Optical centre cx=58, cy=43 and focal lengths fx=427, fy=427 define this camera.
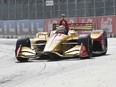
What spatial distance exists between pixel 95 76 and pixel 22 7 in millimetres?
46418

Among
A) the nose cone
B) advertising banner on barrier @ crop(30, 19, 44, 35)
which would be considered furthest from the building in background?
the nose cone

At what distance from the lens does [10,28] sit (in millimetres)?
52938

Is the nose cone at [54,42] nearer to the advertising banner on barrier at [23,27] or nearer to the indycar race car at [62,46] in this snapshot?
the indycar race car at [62,46]

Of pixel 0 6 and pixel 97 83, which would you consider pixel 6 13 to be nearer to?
pixel 0 6

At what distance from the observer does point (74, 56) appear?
18.1 metres

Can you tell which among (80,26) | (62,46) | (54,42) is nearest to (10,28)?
(80,26)

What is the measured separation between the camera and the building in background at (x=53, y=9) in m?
47.2

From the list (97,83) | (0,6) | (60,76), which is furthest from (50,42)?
(0,6)

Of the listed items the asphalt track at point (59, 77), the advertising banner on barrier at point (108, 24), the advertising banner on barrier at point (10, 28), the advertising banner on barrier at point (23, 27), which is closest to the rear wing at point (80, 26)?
the asphalt track at point (59, 77)

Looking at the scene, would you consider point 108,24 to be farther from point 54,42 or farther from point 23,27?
point 54,42

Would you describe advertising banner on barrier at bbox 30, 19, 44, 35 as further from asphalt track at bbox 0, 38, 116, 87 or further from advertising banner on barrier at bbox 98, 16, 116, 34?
asphalt track at bbox 0, 38, 116, 87

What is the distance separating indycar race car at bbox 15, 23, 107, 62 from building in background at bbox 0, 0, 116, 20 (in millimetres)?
26448

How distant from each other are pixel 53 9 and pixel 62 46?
35.0m

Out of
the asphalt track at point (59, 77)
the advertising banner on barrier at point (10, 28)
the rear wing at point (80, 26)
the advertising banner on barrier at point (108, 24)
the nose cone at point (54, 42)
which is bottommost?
the advertising banner on barrier at point (10, 28)
